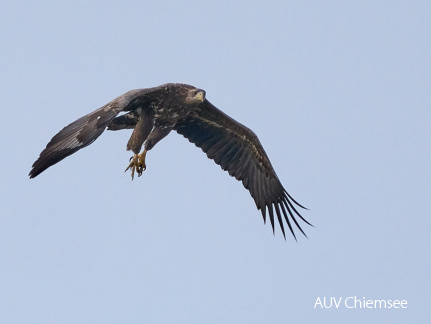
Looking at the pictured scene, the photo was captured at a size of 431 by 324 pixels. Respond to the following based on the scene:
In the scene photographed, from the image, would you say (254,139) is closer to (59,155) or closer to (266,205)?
Result: (266,205)

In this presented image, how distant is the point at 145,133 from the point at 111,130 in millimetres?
814

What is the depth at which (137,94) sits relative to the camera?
14305 mm

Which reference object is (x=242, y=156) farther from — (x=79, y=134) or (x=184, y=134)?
(x=79, y=134)

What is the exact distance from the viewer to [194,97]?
15.3 meters

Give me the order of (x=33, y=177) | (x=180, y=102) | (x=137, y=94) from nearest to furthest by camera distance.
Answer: (x=33, y=177)
(x=137, y=94)
(x=180, y=102)

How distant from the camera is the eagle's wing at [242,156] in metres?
16.8

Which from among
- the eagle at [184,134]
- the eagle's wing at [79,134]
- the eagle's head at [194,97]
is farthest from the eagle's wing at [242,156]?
the eagle's wing at [79,134]

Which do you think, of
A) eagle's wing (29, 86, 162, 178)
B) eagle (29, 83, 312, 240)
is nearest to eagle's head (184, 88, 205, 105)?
eagle (29, 83, 312, 240)

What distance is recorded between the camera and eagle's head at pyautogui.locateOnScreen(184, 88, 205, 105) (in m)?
15.3

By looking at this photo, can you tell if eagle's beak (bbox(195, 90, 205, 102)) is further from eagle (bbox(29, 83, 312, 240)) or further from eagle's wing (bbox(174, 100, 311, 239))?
eagle's wing (bbox(174, 100, 311, 239))

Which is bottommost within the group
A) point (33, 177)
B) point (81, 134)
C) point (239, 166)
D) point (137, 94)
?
point (33, 177)

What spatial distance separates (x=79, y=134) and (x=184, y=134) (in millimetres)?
3924

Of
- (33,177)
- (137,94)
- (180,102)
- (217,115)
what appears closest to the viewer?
(33,177)

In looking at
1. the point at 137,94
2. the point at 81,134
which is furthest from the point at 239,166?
the point at 81,134
